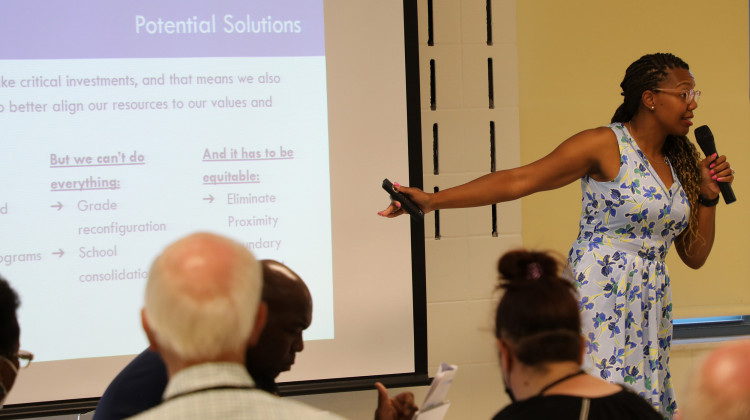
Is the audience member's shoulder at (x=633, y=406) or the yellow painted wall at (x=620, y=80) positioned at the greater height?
the yellow painted wall at (x=620, y=80)

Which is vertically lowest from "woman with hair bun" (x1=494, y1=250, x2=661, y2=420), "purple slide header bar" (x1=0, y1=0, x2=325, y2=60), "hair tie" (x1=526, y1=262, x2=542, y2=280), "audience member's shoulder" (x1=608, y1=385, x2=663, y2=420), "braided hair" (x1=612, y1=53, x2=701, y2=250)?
"audience member's shoulder" (x1=608, y1=385, x2=663, y2=420)

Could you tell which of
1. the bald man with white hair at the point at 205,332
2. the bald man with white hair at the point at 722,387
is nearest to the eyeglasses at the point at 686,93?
the bald man with white hair at the point at 722,387

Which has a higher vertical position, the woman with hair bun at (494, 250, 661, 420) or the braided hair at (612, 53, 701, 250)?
the braided hair at (612, 53, 701, 250)

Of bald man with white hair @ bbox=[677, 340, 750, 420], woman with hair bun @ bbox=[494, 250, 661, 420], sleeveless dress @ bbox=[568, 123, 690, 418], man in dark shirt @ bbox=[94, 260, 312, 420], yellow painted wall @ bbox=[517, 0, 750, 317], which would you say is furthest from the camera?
yellow painted wall @ bbox=[517, 0, 750, 317]

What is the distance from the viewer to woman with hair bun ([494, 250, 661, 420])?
1.33 meters

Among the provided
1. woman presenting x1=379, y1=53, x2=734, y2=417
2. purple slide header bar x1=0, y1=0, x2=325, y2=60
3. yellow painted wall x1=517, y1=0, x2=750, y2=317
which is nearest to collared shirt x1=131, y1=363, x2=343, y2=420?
woman presenting x1=379, y1=53, x2=734, y2=417

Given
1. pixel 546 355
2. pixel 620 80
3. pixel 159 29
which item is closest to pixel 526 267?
pixel 546 355

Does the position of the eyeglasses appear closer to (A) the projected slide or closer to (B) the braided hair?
(B) the braided hair

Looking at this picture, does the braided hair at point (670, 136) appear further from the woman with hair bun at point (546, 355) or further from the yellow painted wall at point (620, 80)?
the woman with hair bun at point (546, 355)

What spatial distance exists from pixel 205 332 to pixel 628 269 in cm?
162

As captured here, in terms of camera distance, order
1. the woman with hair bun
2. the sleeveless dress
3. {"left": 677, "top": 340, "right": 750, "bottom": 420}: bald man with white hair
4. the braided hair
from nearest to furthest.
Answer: {"left": 677, "top": 340, "right": 750, "bottom": 420}: bald man with white hair → the woman with hair bun → the sleeveless dress → the braided hair

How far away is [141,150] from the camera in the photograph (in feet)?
9.37

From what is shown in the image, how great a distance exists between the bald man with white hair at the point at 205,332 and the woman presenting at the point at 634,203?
1379 mm

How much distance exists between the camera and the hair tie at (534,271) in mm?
1480
